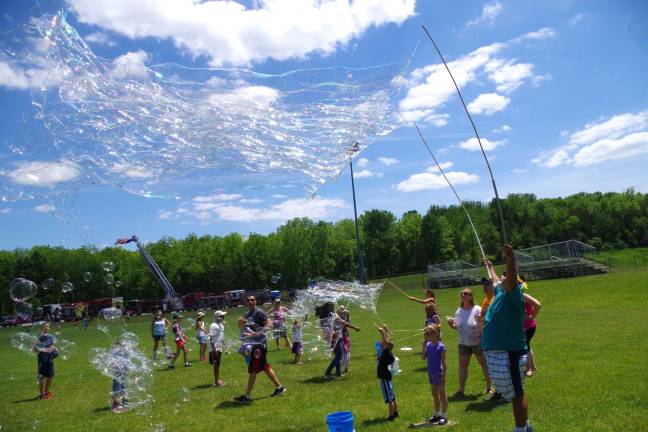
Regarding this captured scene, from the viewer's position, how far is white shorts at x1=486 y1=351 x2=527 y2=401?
17.5ft

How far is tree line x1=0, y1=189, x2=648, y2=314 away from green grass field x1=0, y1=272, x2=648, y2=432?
6865 cm

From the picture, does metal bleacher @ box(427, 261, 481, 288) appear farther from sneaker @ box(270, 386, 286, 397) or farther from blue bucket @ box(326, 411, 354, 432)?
blue bucket @ box(326, 411, 354, 432)

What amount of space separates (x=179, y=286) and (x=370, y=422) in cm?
8746

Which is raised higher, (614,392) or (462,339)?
(462,339)

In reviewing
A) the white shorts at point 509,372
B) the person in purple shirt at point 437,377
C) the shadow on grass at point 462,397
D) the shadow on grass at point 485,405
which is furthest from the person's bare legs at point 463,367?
the white shorts at point 509,372

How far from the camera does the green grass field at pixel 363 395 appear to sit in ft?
24.3

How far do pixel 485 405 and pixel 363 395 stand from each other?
257 centimetres

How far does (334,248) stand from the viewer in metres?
91.1

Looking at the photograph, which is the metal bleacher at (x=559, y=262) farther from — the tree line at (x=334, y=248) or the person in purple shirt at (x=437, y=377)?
the tree line at (x=334, y=248)

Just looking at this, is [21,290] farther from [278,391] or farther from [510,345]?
[510,345]

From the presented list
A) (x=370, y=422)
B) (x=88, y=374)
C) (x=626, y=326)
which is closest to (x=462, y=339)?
(x=370, y=422)

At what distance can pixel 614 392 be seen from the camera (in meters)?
8.12

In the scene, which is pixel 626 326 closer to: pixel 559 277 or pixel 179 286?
pixel 559 277

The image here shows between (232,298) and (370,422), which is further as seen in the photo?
(232,298)
